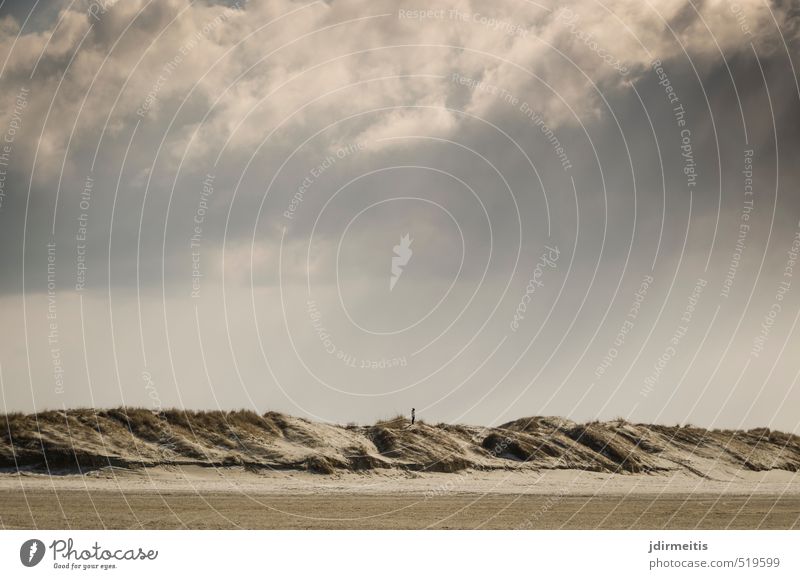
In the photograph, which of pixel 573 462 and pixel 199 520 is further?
pixel 573 462

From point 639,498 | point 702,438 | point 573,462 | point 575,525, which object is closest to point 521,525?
point 575,525

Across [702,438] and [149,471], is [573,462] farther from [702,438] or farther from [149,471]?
[149,471]

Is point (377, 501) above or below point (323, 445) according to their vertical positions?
below

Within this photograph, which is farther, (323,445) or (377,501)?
(323,445)

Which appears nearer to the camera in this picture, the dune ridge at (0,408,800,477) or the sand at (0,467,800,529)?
the sand at (0,467,800,529)

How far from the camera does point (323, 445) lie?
63.3m

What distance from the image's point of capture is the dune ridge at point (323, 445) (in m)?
57.2

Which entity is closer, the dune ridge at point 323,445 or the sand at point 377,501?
the sand at point 377,501

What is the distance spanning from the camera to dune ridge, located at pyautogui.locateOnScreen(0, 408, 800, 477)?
5722 centimetres
